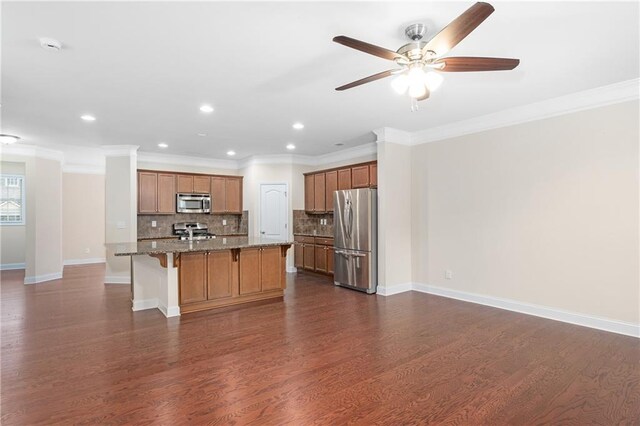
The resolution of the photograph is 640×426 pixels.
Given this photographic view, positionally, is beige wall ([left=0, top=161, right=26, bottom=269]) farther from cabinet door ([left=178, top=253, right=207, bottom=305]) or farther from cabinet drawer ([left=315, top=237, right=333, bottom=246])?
cabinet drawer ([left=315, top=237, right=333, bottom=246])

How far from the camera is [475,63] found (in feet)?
7.55

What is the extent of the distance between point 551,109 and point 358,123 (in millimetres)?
2411

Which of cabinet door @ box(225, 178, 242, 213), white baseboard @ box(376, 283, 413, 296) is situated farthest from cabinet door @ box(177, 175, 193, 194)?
white baseboard @ box(376, 283, 413, 296)

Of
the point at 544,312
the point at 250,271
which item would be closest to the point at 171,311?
the point at 250,271

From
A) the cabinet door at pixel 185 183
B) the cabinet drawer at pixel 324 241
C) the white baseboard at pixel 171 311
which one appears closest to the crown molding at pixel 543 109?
the cabinet drawer at pixel 324 241

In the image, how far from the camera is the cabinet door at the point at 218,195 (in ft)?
25.3

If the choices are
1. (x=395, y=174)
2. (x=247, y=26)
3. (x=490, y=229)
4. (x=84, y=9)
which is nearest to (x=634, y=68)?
(x=490, y=229)

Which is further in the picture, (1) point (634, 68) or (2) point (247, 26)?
(1) point (634, 68)

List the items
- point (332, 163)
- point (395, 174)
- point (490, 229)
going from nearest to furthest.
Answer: point (490, 229) → point (395, 174) → point (332, 163)

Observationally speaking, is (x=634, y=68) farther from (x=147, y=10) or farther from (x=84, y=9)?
(x=84, y=9)

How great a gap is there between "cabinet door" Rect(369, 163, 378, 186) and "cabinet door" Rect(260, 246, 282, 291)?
2062 mm

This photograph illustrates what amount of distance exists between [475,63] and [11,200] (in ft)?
32.6

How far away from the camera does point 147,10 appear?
217 cm

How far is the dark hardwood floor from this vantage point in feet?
7.26
